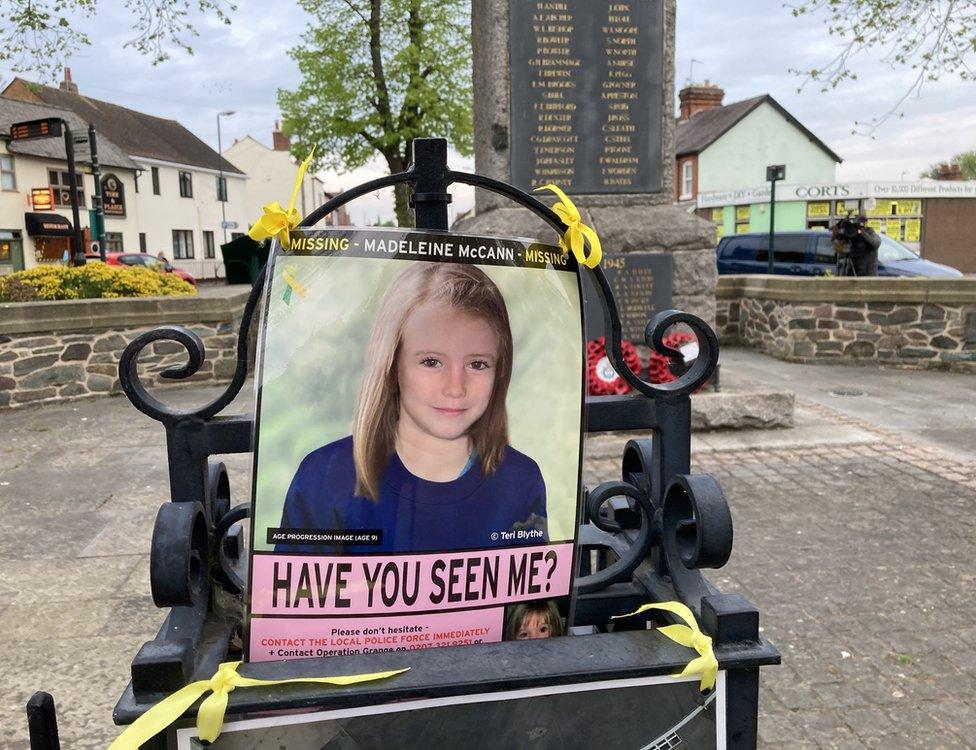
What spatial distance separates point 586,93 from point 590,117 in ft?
0.62

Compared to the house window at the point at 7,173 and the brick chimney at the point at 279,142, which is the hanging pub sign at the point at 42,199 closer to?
the house window at the point at 7,173

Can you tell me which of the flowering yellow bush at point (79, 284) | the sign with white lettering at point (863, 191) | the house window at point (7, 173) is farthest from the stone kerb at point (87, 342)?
the house window at point (7, 173)

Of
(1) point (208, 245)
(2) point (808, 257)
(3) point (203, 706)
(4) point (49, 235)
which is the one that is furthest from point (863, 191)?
(1) point (208, 245)

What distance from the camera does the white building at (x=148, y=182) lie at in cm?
3594

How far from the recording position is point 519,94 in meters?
6.43

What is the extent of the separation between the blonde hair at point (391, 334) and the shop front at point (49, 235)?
124 feet

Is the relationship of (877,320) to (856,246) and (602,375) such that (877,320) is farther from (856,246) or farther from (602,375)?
(602,375)

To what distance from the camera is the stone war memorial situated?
1353 millimetres

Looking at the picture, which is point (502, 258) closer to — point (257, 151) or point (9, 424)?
point (9, 424)

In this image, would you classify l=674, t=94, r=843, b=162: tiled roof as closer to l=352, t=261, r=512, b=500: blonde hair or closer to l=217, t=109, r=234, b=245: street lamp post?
l=217, t=109, r=234, b=245: street lamp post

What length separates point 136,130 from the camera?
152ft

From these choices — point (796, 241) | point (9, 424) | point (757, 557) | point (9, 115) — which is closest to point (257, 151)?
point (9, 115)

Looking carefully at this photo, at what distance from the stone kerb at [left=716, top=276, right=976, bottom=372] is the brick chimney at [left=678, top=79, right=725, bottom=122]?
1301 inches

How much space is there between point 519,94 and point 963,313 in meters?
6.74
